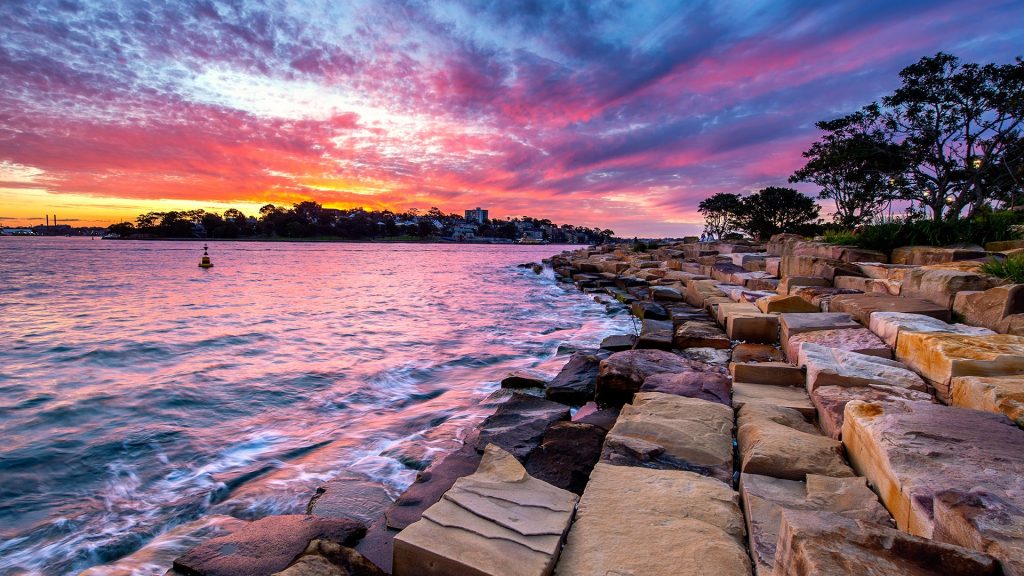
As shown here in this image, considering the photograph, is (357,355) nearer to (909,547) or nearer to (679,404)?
(679,404)

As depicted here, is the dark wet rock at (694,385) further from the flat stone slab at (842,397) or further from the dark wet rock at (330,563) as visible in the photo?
the dark wet rock at (330,563)

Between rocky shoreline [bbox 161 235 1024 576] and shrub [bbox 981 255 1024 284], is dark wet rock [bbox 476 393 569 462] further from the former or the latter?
shrub [bbox 981 255 1024 284]

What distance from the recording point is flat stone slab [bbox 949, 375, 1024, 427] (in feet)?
7.09


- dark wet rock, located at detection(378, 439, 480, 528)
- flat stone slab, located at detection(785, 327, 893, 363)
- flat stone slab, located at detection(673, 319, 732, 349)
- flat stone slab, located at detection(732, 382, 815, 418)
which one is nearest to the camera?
dark wet rock, located at detection(378, 439, 480, 528)

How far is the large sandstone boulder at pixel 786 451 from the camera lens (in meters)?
2.25

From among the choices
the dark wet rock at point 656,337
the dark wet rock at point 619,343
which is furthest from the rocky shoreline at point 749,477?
the dark wet rock at point 619,343

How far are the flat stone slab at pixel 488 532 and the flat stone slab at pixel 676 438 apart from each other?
2.11 ft

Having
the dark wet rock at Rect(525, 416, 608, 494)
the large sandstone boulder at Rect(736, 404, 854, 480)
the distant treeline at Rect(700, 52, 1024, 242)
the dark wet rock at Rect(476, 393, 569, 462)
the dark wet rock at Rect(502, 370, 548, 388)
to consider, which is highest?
the distant treeline at Rect(700, 52, 1024, 242)

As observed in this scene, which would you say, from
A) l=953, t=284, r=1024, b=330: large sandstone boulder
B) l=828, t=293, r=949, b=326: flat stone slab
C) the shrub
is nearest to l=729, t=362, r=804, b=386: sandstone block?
l=828, t=293, r=949, b=326: flat stone slab

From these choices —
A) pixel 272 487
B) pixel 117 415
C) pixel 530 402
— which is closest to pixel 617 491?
pixel 530 402

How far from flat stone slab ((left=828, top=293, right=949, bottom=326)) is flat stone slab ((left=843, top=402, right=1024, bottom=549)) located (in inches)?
90.3

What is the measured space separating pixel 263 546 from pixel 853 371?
3.72m

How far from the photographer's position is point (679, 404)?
3.28m

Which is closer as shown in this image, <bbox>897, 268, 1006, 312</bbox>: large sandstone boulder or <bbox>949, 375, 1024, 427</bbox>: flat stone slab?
<bbox>949, 375, 1024, 427</bbox>: flat stone slab
